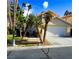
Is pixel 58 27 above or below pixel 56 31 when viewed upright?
above

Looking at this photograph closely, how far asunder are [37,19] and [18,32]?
247 inches

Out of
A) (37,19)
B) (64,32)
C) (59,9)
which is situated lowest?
(64,32)

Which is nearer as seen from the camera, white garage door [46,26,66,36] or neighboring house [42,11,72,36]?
neighboring house [42,11,72,36]

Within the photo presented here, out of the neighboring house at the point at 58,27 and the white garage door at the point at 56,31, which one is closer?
the neighboring house at the point at 58,27
